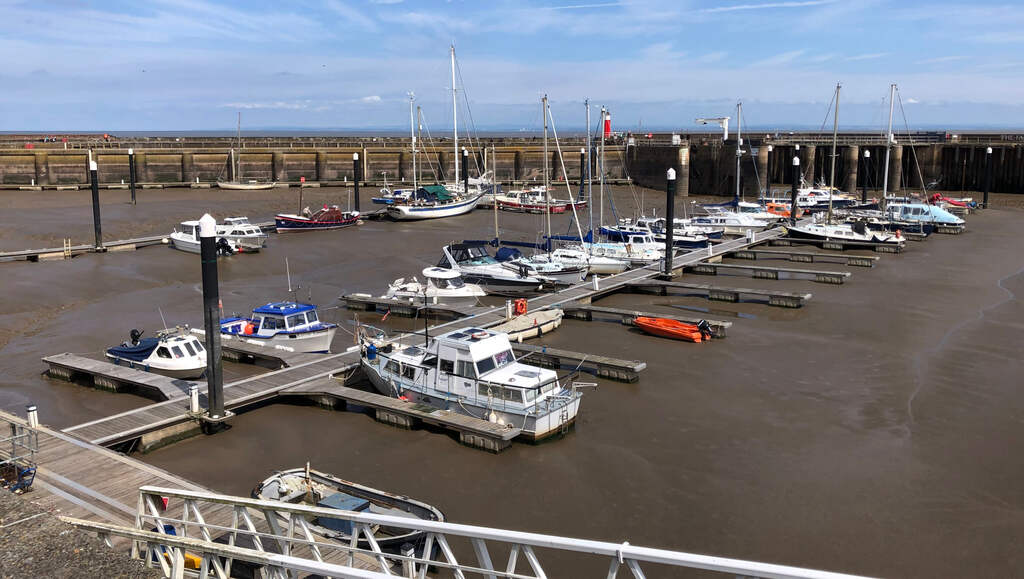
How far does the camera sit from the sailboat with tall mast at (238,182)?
67.4 meters

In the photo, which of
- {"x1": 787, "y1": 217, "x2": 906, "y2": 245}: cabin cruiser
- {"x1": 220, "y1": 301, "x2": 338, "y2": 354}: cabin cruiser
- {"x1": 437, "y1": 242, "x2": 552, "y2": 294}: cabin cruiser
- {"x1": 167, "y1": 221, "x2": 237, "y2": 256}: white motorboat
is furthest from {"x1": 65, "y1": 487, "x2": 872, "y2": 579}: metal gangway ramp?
{"x1": 787, "y1": 217, "x2": 906, "y2": 245}: cabin cruiser

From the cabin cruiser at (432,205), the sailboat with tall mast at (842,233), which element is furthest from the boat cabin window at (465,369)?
the cabin cruiser at (432,205)

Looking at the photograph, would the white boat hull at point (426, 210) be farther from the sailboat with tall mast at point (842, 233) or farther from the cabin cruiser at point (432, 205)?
the sailboat with tall mast at point (842, 233)

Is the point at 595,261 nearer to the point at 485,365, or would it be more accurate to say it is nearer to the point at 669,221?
the point at 669,221

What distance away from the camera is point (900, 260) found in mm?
39719

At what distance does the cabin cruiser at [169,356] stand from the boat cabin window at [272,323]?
209cm

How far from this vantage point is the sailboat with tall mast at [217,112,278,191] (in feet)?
221

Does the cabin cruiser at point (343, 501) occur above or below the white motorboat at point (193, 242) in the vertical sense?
below

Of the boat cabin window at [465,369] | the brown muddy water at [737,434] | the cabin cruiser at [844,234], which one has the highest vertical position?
the cabin cruiser at [844,234]

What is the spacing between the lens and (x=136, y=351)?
70.3 ft

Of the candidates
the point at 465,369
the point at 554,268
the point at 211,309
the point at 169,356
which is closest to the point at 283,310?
the point at 169,356

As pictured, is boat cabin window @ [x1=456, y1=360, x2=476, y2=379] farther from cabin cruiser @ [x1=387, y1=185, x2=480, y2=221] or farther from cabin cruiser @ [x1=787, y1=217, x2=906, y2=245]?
cabin cruiser @ [x1=387, y1=185, x2=480, y2=221]

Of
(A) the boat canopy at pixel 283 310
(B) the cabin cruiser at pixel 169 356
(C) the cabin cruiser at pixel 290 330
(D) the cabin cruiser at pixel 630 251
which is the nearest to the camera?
(B) the cabin cruiser at pixel 169 356

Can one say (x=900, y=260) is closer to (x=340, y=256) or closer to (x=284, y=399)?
(x=340, y=256)
